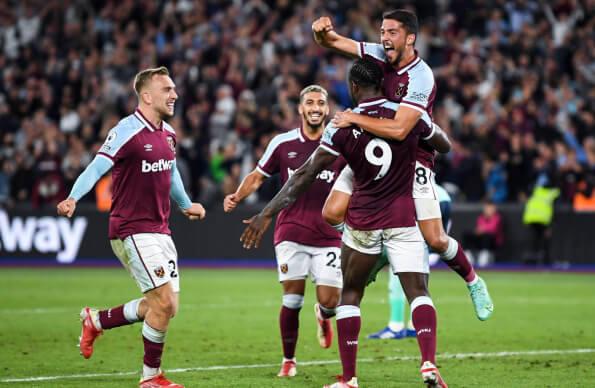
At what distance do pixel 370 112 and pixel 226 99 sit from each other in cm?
1764

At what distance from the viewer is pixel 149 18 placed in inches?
1148

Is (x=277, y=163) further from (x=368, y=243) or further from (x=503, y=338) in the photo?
(x=503, y=338)

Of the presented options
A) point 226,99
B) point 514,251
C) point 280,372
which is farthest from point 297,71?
point 280,372

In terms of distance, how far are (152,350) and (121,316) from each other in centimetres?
74

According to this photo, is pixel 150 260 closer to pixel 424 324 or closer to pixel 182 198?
pixel 182 198

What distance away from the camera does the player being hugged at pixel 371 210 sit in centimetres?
848

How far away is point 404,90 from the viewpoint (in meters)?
8.48

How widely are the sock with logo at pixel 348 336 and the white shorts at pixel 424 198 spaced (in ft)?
3.02

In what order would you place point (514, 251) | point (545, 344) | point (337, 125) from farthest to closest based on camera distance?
point (514, 251) → point (545, 344) → point (337, 125)

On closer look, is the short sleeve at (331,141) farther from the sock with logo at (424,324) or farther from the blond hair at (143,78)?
the blond hair at (143,78)

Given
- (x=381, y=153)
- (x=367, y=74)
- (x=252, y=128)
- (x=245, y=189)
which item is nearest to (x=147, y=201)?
(x=245, y=189)

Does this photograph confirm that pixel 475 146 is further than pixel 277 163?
Yes

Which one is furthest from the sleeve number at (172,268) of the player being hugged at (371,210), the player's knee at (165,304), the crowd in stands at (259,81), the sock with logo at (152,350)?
the crowd in stands at (259,81)

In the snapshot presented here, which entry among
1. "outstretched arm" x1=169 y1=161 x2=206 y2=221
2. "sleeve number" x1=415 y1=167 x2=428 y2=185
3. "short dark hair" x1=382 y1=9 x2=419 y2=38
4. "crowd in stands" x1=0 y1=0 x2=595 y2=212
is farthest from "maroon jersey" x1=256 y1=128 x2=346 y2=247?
"crowd in stands" x1=0 y1=0 x2=595 y2=212
